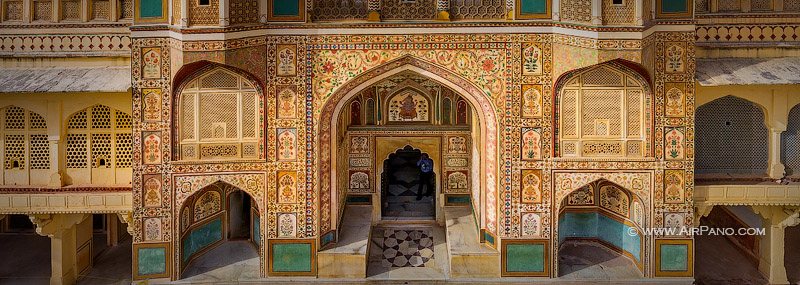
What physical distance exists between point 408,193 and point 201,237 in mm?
5545

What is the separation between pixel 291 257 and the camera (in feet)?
36.5

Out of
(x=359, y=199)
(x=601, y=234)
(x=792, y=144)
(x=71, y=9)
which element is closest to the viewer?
(x=71, y=9)

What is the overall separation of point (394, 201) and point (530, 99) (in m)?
5.63

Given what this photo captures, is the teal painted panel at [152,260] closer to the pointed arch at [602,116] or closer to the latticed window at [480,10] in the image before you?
the latticed window at [480,10]

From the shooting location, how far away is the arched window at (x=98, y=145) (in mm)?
11227

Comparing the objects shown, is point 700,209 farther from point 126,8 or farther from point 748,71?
point 126,8

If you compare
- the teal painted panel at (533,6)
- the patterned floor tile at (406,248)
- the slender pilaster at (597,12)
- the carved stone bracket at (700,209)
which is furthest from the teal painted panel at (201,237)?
the carved stone bracket at (700,209)

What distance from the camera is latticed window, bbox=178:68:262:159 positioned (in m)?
10.8

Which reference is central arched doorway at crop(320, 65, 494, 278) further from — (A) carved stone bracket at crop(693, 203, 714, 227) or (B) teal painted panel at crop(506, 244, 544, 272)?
(A) carved stone bracket at crop(693, 203, 714, 227)

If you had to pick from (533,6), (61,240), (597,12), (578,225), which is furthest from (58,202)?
(578,225)

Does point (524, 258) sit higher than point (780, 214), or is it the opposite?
point (780, 214)

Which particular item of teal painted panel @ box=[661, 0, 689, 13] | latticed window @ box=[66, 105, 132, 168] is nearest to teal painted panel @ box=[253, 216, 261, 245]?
latticed window @ box=[66, 105, 132, 168]

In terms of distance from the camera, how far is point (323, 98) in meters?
10.9

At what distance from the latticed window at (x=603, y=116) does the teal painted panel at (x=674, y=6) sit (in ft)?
4.03
